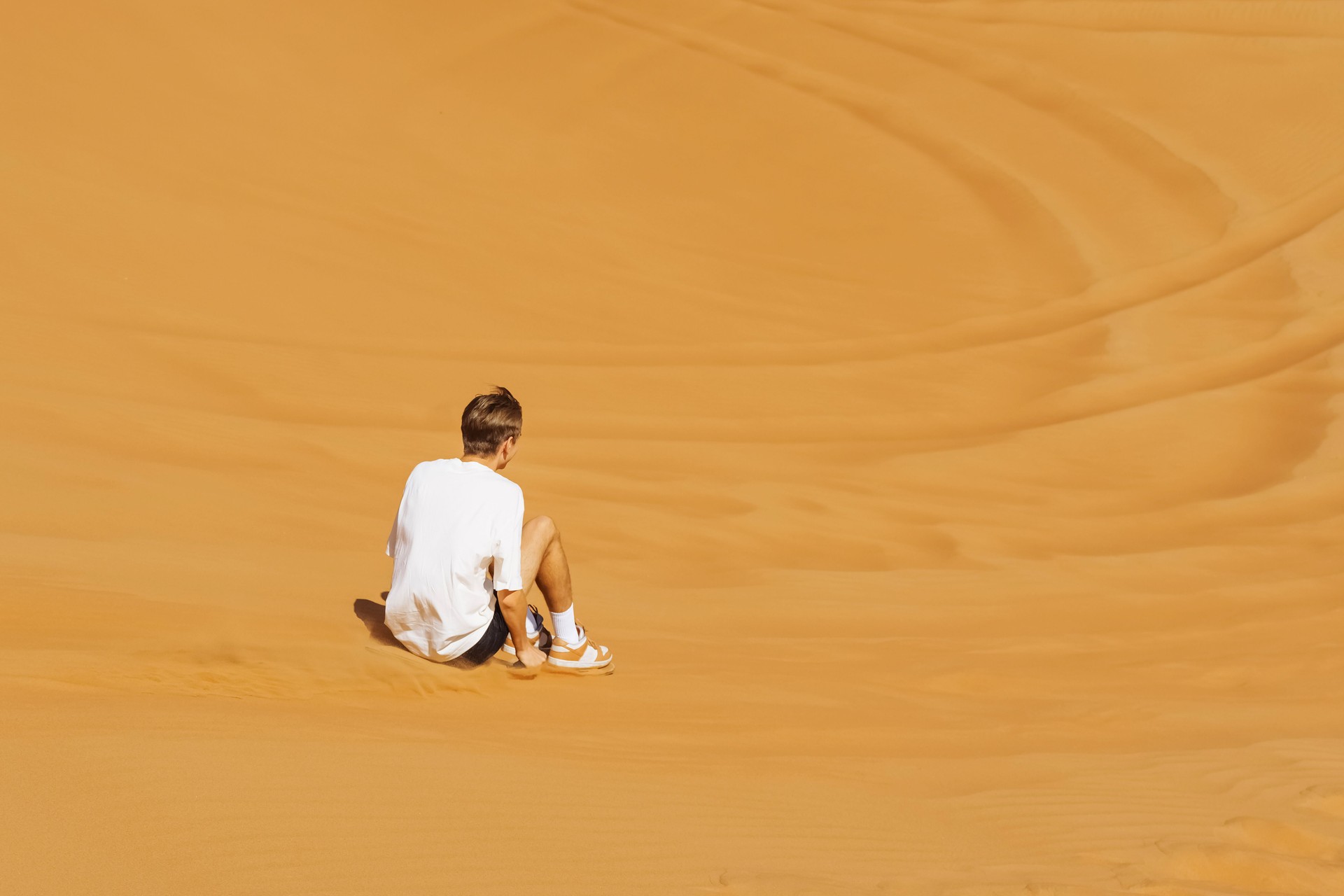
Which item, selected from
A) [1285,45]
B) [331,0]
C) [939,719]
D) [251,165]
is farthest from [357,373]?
[1285,45]

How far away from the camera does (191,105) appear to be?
12.8 meters

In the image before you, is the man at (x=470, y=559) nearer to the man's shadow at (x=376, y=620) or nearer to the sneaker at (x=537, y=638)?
the sneaker at (x=537, y=638)

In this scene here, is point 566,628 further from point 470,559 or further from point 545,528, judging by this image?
point 470,559

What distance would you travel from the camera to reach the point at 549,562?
183 inches

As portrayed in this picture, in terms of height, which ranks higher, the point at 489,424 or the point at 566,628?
the point at 489,424

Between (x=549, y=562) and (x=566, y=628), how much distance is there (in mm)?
229

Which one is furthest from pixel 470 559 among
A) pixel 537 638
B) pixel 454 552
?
pixel 537 638

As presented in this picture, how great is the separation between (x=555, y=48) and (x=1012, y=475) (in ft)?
34.8

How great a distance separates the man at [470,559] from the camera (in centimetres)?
427

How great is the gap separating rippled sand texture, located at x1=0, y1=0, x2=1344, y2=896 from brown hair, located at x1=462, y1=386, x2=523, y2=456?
2.43ft

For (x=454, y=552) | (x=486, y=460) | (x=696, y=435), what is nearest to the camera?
(x=454, y=552)

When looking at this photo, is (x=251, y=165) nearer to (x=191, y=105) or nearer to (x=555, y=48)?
(x=191, y=105)

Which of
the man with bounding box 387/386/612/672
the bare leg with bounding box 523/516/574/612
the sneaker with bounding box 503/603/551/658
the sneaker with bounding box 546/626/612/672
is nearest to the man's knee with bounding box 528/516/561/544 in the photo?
the bare leg with bounding box 523/516/574/612

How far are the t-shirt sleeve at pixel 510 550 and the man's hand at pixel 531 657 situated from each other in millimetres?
237
